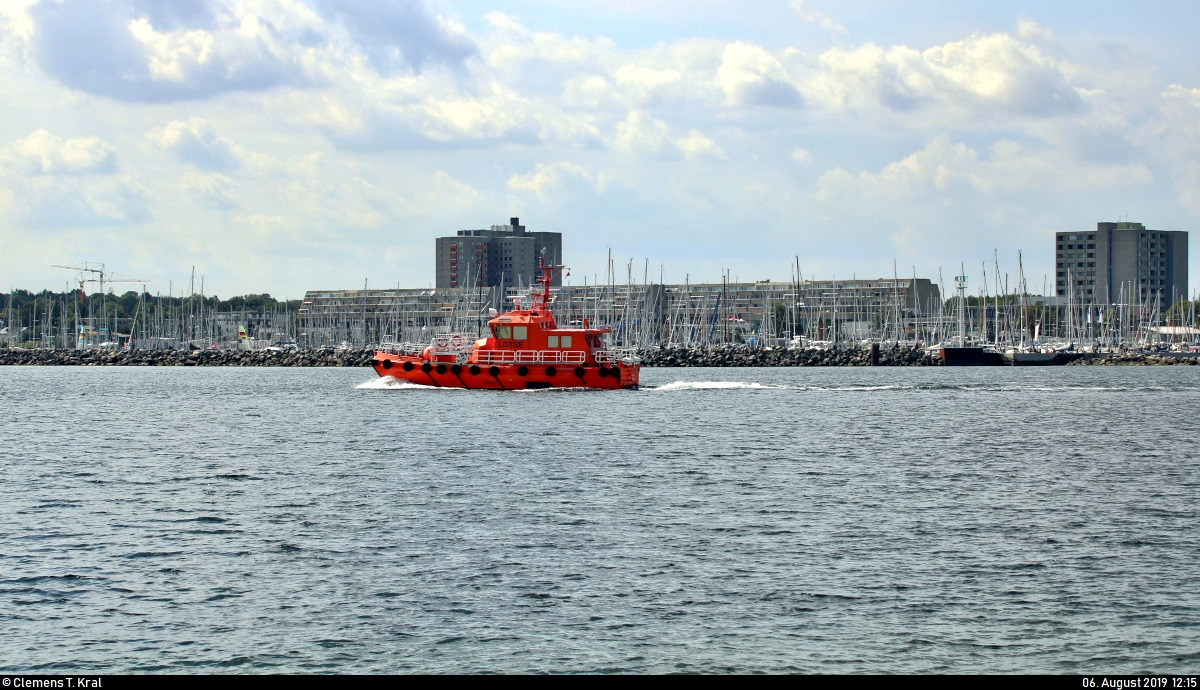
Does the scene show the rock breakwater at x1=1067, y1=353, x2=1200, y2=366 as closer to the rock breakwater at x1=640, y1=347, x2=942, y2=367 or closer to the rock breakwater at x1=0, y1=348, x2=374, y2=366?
the rock breakwater at x1=640, y1=347, x2=942, y2=367

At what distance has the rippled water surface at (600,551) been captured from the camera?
57.0 feet

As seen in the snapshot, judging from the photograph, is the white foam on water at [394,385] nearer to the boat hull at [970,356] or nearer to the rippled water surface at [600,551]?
the rippled water surface at [600,551]

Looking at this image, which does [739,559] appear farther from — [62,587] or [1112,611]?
[62,587]

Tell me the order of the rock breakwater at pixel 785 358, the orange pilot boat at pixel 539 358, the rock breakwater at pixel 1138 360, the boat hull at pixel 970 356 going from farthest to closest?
the rock breakwater at pixel 1138 360, the rock breakwater at pixel 785 358, the boat hull at pixel 970 356, the orange pilot boat at pixel 539 358

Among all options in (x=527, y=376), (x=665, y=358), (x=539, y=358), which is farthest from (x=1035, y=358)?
(x=527, y=376)

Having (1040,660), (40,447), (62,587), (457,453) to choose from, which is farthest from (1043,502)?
(40,447)

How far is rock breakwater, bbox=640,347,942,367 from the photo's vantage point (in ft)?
496

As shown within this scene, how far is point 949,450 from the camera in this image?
44.8 meters

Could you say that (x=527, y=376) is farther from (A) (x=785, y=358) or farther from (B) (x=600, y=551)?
(A) (x=785, y=358)

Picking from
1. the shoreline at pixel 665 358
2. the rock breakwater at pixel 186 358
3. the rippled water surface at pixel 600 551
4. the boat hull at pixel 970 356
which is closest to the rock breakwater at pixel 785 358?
the shoreline at pixel 665 358

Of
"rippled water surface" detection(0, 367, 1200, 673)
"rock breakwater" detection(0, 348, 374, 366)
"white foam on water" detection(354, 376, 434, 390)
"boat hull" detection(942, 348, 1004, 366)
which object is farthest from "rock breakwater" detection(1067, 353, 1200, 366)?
"rippled water surface" detection(0, 367, 1200, 673)

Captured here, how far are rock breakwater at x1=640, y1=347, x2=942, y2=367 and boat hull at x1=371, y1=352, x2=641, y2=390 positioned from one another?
75.3 metres

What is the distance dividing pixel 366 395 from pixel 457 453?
39695 millimetres

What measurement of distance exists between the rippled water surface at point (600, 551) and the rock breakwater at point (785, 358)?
99.0m
